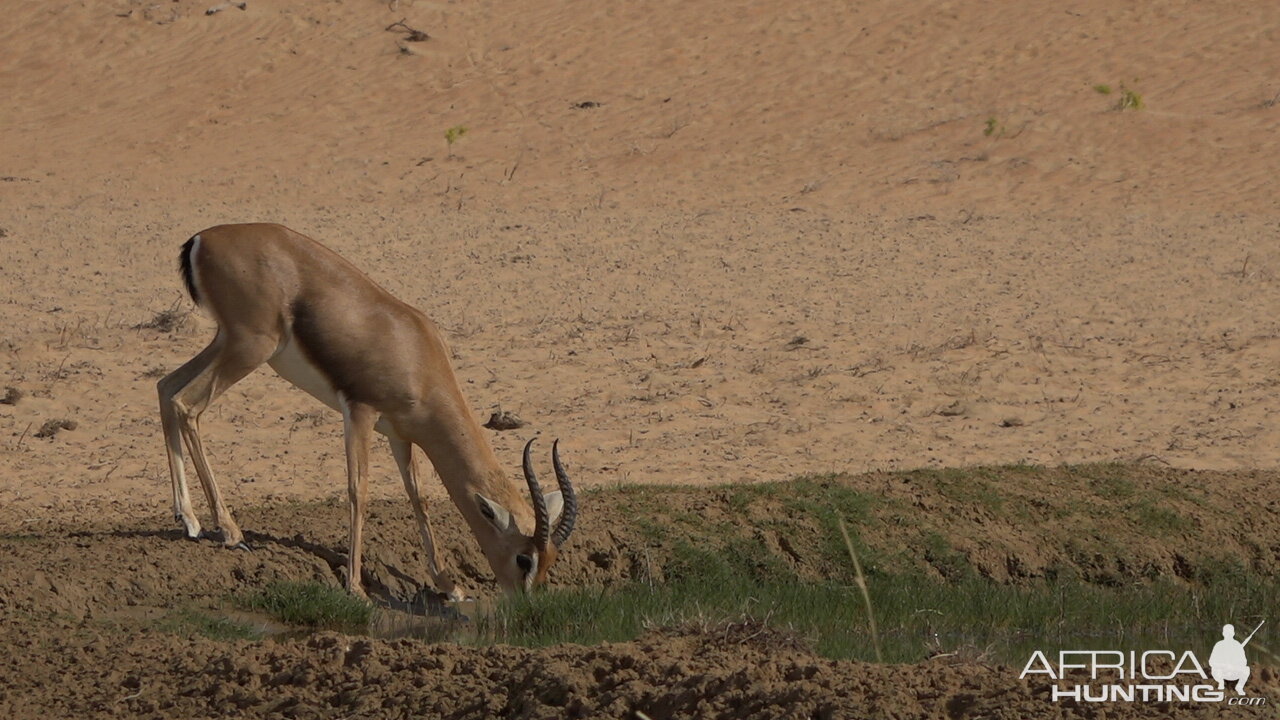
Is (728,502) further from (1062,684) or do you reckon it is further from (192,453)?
(1062,684)

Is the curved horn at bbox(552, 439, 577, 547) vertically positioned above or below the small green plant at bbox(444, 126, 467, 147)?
below

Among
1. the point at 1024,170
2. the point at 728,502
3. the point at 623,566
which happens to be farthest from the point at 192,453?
the point at 1024,170

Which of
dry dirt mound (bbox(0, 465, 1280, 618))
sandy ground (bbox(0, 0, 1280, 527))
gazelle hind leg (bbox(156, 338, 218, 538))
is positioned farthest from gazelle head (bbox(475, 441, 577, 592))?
sandy ground (bbox(0, 0, 1280, 527))

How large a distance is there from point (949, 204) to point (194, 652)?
14328mm

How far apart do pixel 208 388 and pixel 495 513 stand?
1717 mm

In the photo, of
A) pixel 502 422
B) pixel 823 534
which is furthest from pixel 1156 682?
pixel 502 422

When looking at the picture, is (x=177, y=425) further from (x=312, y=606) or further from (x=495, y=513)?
(x=495, y=513)

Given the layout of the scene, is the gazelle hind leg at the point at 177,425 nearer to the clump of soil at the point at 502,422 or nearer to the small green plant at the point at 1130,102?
the clump of soil at the point at 502,422

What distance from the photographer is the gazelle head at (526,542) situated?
8359 mm

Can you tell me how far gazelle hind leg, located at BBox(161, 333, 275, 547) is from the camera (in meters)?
8.84

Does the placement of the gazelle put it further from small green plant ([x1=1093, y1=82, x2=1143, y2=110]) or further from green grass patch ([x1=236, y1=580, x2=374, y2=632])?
small green plant ([x1=1093, y1=82, x2=1143, y2=110])

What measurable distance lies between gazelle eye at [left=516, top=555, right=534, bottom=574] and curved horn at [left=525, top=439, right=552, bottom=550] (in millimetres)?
86

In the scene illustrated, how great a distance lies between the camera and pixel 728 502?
9812 mm

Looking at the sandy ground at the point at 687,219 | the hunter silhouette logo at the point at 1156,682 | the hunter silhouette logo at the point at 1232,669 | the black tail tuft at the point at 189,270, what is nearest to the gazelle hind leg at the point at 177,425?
the black tail tuft at the point at 189,270
